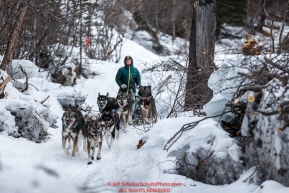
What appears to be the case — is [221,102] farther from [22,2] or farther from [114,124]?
[22,2]

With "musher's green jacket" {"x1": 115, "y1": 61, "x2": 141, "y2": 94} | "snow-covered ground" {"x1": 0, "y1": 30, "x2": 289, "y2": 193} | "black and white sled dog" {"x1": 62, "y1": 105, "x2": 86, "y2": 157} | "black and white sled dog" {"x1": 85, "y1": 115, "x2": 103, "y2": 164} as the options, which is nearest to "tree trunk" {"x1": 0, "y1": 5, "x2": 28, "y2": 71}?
"snow-covered ground" {"x1": 0, "y1": 30, "x2": 289, "y2": 193}

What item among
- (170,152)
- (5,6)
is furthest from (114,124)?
(5,6)

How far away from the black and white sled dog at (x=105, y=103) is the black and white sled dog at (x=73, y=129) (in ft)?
7.87

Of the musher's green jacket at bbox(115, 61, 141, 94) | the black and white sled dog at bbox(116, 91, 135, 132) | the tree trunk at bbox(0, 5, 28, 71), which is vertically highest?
the tree trunk at bbox(0, 5, 28, 71)

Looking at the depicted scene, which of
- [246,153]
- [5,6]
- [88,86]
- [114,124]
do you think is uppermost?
[5,6]

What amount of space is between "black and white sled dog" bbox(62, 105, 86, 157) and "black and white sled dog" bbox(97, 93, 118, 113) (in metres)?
2.40

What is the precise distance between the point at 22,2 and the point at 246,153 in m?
8.92

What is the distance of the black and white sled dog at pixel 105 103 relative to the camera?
1156 centimetres

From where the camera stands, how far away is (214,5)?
38.0ft

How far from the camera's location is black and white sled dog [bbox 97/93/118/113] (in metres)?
11.6

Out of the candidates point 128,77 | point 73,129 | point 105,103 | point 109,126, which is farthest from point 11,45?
point 73,129

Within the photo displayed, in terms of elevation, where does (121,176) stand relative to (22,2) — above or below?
below

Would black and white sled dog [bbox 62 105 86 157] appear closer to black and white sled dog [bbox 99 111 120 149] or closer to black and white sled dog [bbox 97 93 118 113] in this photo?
black and white sled dog [bbox 99 111 120 149]

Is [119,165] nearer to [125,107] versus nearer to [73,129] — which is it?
[73,129]
